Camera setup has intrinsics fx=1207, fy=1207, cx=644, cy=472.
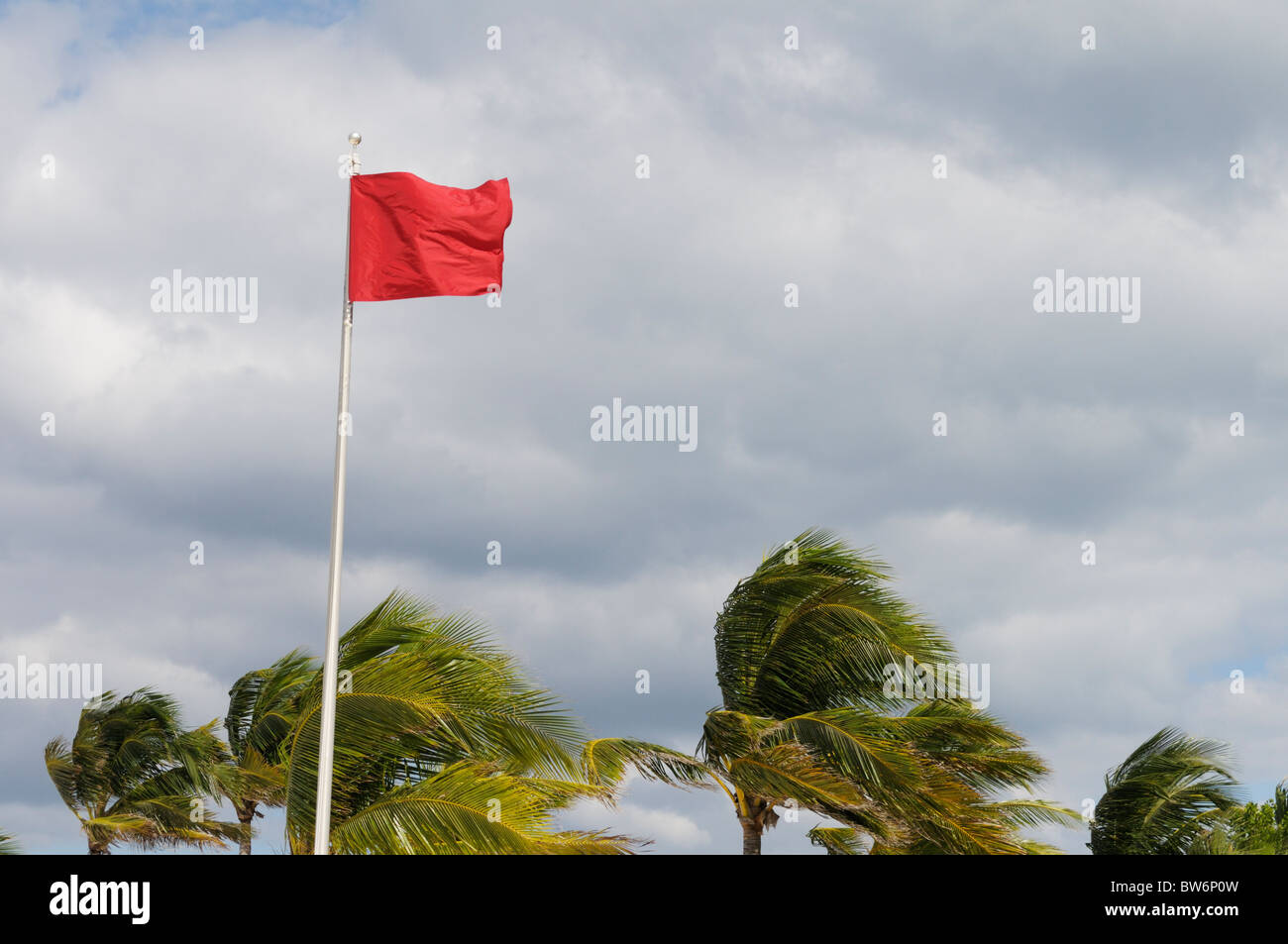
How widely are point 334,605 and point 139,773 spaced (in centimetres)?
1420

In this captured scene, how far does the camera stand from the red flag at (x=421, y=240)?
13.1 metres

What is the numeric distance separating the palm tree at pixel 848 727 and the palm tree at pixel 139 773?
1090 centimetres

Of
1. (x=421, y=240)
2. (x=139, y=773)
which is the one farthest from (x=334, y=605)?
(x=139, y=773)

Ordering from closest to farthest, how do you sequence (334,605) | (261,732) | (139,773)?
(334,605) → (261,732) → (139,773)

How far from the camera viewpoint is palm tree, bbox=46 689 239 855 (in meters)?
22.0

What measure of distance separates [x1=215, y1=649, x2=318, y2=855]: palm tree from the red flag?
17.2 feet

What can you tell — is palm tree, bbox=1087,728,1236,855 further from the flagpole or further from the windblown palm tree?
the flagpole

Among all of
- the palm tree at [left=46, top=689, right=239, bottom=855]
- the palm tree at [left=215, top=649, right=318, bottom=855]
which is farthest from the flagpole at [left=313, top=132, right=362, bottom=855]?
the palm tree at [left=46, top=689, right=239, bottom=855]

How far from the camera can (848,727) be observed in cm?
1328

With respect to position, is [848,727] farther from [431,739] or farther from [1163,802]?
[1163,802]
